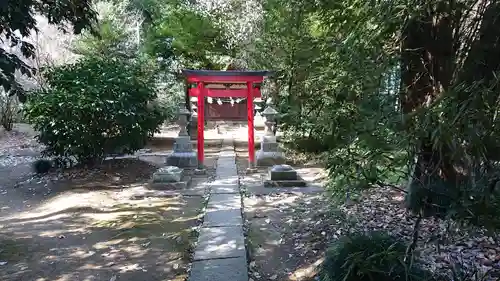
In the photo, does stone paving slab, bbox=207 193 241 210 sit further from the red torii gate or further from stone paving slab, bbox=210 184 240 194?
the red torii gate

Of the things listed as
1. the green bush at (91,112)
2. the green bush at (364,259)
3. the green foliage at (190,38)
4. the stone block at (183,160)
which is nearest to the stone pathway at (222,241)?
the green bush at (364,259)

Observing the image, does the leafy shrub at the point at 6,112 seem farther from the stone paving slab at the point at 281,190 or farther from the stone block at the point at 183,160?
the stone paving slab at the point at 281,190

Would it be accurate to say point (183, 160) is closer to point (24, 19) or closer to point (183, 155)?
point (183, 155)

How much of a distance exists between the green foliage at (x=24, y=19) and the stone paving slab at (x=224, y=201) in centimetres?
270

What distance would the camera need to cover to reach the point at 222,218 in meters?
5.14

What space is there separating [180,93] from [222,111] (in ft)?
15.2

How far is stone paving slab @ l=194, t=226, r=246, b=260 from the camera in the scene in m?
3.90

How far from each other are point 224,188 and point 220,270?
132 inches

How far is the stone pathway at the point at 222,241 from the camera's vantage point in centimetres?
350

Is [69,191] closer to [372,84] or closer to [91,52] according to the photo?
[372,84]

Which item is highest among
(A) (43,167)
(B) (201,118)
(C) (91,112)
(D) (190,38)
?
(D) (190,38)

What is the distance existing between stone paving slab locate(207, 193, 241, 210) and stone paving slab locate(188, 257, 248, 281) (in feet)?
6.25

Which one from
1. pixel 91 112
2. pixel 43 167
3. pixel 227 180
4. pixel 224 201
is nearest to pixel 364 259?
pixel 224 201

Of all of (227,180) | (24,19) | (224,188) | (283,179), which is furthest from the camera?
(227,180)
